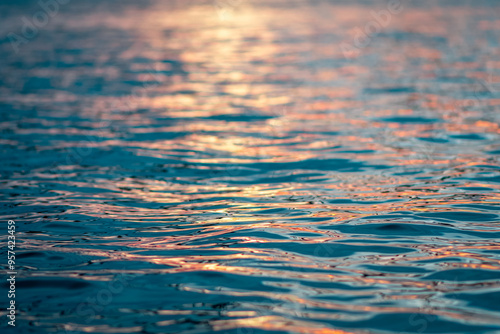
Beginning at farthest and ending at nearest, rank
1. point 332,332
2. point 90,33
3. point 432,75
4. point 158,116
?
point 90,33, point 432,75, point 158,116, point 332,332

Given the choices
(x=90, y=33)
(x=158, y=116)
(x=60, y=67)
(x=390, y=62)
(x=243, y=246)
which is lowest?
(x=243, y=246)

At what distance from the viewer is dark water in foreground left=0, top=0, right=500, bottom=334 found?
4.94m

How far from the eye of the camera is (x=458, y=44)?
23703 millimetres

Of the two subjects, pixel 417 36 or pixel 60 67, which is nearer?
pixel 60 67

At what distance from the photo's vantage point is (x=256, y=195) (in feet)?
26.6

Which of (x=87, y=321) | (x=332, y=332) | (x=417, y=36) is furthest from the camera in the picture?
(x=417, y=36)

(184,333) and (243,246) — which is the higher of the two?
(243,246)

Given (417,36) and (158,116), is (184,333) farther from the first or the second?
(417,36)

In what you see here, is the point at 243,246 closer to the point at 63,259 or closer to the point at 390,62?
the point at 63,259

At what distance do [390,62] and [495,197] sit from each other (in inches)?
545

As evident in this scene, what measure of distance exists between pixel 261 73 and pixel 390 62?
4.62m

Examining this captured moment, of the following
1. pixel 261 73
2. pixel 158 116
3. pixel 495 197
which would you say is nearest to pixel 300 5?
pixel 261 73

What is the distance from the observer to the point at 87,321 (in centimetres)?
476

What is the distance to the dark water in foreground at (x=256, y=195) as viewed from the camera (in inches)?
194
